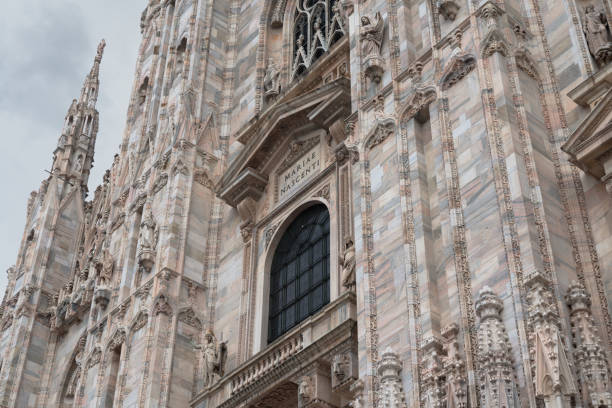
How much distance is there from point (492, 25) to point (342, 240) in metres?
5.38

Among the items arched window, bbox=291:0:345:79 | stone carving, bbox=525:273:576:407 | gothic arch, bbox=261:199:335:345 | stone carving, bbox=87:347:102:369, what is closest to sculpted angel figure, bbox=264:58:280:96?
arched window, bbox=291:0:345:79

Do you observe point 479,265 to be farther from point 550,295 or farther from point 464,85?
point 464,85

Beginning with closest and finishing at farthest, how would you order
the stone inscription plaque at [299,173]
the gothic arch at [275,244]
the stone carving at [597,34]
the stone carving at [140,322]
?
the stone carving at [597,34]
the gothic arch at [275,244]
the stone inscription plaque at [299,173]
the stone carving at [140,322]

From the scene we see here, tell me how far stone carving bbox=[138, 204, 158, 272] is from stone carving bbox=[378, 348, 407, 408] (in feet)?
33.7

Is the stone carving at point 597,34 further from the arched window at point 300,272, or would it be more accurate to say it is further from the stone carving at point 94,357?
the stone carving at point 94,357

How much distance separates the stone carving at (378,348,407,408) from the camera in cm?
1406

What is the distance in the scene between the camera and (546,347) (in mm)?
12195

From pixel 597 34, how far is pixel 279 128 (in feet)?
29.3

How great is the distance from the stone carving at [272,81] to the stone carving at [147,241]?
4259 millimetres

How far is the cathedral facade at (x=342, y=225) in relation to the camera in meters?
13.6

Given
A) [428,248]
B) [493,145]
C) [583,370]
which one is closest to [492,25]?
[493,145]

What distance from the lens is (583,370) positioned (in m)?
12.1

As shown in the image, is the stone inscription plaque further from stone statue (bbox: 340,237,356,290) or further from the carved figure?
the carved figure

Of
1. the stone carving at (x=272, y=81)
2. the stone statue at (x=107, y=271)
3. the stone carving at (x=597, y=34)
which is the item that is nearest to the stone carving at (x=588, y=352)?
the stone carving at (x=597, y=34)
